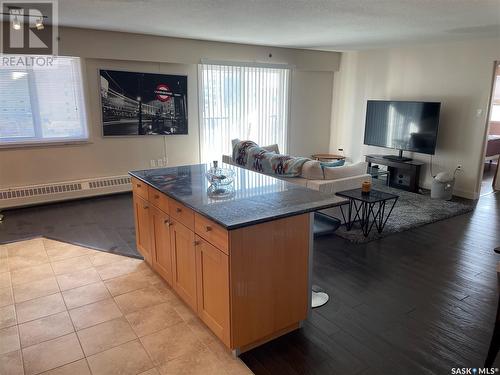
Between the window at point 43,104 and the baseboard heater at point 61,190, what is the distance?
64cm

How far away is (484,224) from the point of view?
15.2 ft

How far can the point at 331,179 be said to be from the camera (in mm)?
4121

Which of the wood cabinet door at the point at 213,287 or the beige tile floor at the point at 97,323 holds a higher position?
the wood cabinet door at the point at 213,287

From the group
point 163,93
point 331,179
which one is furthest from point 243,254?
point 163,93

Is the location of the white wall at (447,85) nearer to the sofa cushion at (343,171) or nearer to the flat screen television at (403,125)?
the flat screen television at (403,125)

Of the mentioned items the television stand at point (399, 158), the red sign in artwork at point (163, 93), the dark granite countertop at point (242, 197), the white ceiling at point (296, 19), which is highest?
the white ceiling at point (296, 19)

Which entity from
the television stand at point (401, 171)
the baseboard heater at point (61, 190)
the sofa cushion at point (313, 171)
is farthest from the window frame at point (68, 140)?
the television stand at point (401, 171)

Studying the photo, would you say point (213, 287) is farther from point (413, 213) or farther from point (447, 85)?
point (447, 85)

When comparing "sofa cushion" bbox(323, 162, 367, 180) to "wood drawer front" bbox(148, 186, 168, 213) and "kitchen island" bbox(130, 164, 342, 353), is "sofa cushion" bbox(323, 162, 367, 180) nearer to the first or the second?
"kitchen island" bbox(130, 164, 342, 353)

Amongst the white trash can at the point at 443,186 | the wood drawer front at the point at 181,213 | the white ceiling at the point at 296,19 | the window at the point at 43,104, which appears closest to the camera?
the wood drawer front at the point at 181,213

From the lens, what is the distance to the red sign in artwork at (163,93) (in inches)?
233

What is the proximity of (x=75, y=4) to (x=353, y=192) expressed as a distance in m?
3.52

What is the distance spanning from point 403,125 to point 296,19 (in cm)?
316

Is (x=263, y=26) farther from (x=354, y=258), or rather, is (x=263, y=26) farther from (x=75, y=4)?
(x=354, y=258)
